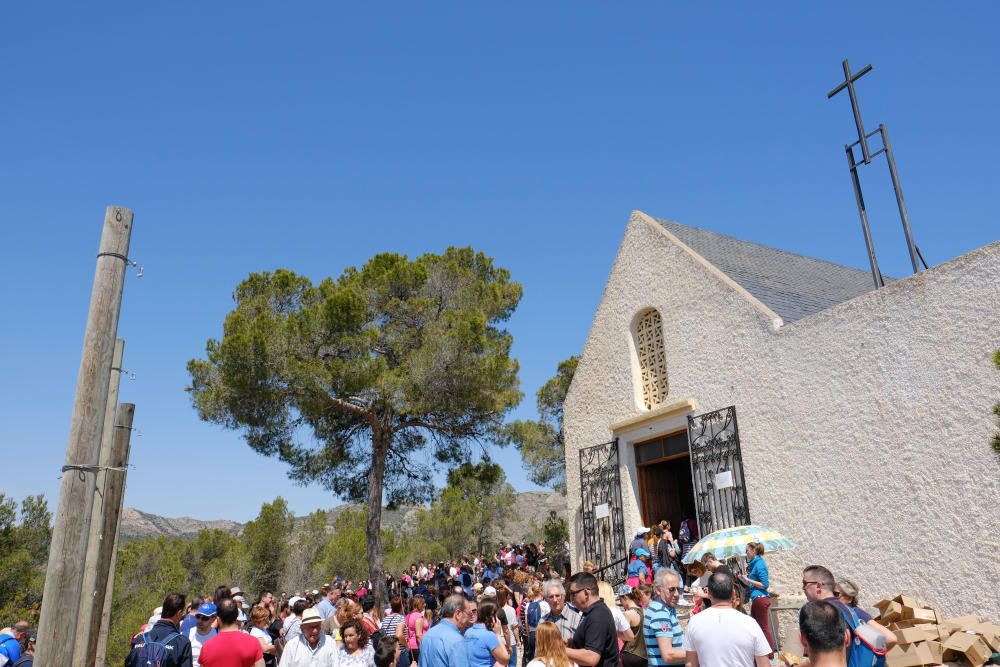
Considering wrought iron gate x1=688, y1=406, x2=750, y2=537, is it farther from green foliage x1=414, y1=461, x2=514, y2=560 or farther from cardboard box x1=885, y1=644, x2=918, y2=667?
green foliage x1=414, y1=461, x2=514, y2=560

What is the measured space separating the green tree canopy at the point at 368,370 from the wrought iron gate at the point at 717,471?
7.45m

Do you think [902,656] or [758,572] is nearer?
[902,656]

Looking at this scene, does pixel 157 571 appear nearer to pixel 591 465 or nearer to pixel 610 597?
pixel 591 465

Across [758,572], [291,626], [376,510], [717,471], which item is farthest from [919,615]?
[376,510]

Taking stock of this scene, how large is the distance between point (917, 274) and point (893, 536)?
3389mm

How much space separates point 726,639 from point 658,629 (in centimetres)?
99

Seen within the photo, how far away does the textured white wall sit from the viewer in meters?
8.20

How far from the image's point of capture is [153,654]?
211 inches

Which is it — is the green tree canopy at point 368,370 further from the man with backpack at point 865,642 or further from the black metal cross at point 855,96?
the man with backpack at point 865,642

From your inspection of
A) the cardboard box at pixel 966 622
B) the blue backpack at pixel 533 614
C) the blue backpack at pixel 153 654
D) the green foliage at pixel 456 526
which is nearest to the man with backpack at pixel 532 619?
the blue backpack at pixel 533 614

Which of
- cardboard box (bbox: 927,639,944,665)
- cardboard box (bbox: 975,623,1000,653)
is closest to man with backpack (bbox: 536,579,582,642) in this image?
cardboard box (bbox: 927,639,944,665)

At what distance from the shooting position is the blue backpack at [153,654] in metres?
5.34

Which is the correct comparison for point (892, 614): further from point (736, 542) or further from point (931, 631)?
point (736, 542)

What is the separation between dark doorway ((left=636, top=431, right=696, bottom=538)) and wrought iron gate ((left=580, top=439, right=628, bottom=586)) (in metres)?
0.48
